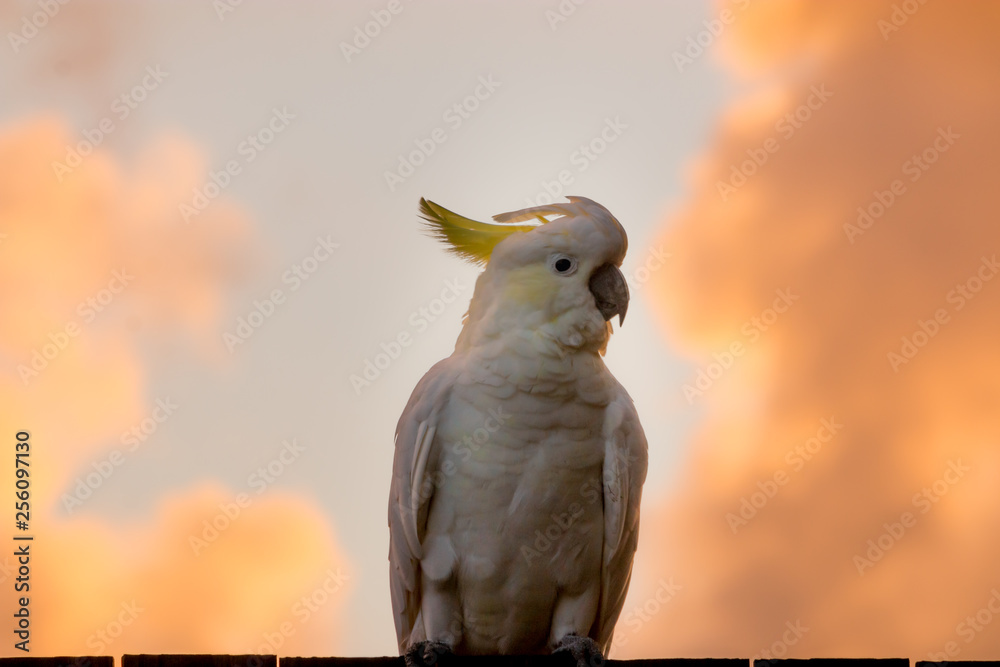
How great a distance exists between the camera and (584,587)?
3.33 metres

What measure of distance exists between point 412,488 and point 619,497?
2.07 ft

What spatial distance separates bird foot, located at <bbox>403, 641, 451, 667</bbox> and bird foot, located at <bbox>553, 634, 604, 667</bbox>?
0.35 metres

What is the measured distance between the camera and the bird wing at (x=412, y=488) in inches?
129

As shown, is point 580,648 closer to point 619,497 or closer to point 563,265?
point 619,497

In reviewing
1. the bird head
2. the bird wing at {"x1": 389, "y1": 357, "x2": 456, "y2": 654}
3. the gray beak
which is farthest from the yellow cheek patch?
the bird wing at {"x1": 389, "y1": 357, "x2": 456, "y2": 654}

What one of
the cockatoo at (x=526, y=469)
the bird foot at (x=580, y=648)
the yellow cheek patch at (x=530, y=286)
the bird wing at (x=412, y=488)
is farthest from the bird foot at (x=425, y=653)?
the yellow cheek patch at (x=530, y=286)

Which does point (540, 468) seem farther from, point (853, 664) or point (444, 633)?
point (853, 664)

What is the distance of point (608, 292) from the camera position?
3311 mm

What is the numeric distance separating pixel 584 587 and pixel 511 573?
250 mm

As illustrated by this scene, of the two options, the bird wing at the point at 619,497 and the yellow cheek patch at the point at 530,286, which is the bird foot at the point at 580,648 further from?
the yellow cheek patch at the point at 530,286

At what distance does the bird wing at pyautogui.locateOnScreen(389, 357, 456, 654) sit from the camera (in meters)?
3.27

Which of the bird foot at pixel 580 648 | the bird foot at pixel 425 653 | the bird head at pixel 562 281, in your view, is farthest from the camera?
the bird head at pixel 562 281

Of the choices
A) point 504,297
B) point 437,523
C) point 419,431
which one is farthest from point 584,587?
point 504,297

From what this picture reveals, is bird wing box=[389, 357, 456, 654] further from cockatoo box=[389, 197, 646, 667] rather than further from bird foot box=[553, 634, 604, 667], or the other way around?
bird foot box=[553, 634, 604, 667]
